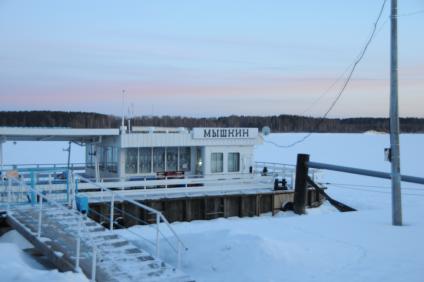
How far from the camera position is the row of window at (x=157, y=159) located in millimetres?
21969

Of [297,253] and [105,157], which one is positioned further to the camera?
[105,157]

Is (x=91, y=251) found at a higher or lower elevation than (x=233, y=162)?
lower

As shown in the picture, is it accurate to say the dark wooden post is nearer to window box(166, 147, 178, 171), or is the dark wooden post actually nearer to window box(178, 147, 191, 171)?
window box(178, 147, 191, 171)

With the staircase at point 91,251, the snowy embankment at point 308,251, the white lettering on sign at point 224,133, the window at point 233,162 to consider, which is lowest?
the snowy embankment at point 308,251

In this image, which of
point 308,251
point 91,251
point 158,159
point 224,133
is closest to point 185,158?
point 158,159

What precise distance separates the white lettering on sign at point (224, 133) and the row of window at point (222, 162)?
33.9 inches

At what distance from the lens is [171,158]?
75.3ft

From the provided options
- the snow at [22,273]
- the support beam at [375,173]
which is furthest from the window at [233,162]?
the snow at [22,273]

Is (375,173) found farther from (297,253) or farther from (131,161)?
(131,161)

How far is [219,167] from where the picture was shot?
23.7 m

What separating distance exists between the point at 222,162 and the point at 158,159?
3.10 meters

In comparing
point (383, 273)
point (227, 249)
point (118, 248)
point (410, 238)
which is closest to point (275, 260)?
point (227, 249)

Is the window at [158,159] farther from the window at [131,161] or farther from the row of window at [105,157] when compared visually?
the row of window at [105,157]

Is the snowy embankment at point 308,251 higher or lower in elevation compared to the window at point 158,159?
lower
